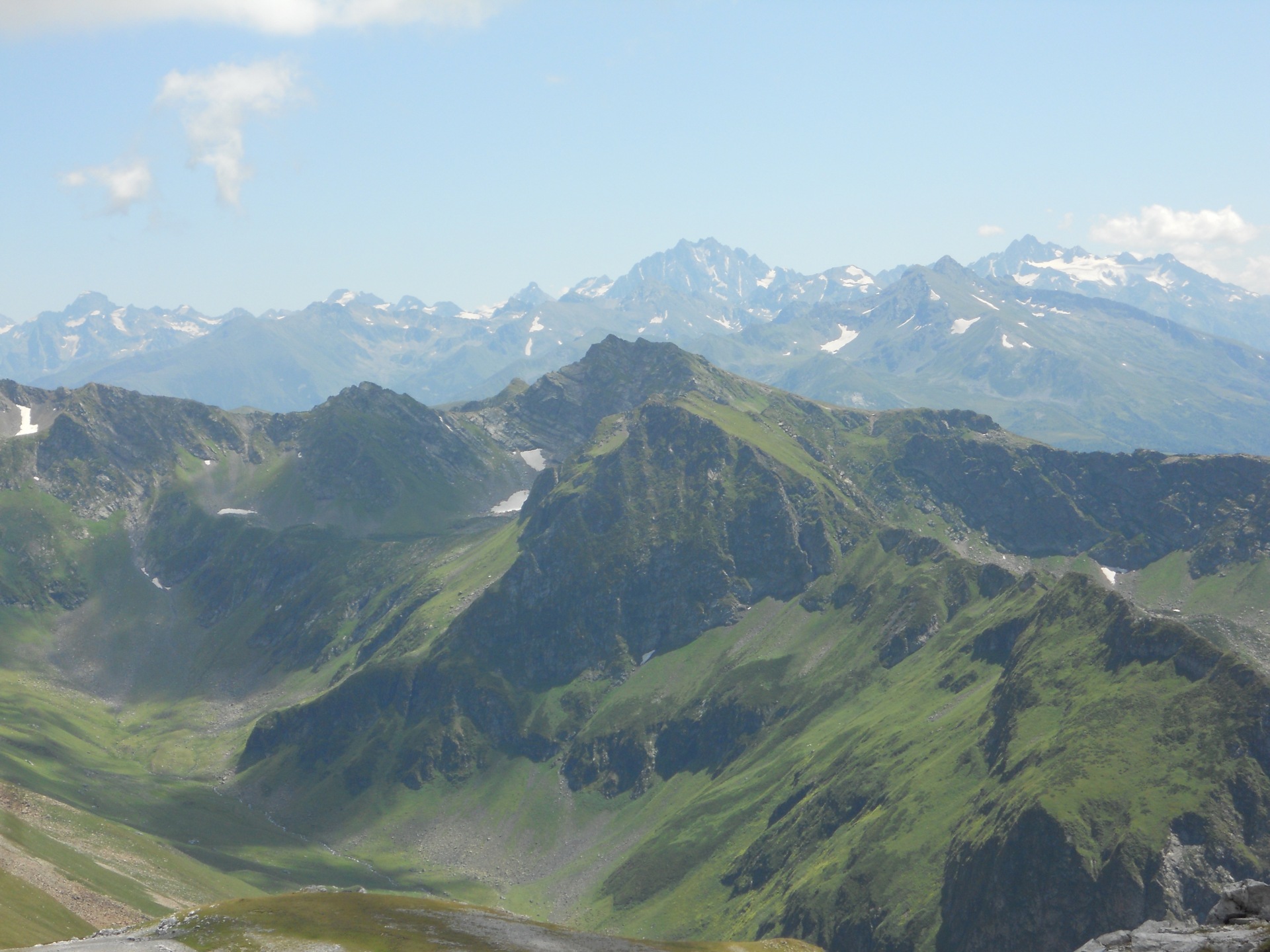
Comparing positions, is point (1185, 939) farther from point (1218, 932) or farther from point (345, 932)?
point (345, 932)

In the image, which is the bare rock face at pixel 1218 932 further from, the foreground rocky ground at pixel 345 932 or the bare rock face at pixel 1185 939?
the foreground rocky ground at pixel 345 932

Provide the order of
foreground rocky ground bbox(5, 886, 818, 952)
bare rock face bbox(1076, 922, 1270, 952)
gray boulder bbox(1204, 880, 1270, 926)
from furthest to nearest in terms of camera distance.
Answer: foreground rocky ground bbox(5, 886, 818, 952) < gray boulder bbox(1204, 880, 1270, 926) < bare rock face bbox(1076, 922, 1270, 952)

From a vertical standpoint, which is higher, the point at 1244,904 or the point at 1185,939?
the point at 1244,904

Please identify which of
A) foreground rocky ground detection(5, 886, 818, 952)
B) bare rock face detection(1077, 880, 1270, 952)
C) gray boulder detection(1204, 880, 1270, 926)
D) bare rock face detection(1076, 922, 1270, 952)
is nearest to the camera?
bare rock face detection(1076, 922, 1270, 952)

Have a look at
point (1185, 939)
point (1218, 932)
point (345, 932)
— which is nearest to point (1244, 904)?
point (1218, 932)

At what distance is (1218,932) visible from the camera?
6875 cm

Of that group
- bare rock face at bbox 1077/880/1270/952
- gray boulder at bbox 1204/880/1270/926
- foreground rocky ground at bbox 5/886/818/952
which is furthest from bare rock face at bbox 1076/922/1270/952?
foreground rocky ground at bbox 5/886/818/952

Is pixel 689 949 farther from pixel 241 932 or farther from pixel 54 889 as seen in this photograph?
pixel 54 889

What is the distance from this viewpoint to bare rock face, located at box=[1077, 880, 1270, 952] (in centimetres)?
6631

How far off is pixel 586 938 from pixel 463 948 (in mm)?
21816

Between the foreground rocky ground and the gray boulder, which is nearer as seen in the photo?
the gray boulder

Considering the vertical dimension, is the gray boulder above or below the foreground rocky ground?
above

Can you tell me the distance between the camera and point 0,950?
13450 cm

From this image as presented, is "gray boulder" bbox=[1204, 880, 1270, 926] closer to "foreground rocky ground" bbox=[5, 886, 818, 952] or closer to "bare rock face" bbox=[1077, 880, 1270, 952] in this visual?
"bare rock face" bbox=[1077, 880, 1270, 952]
